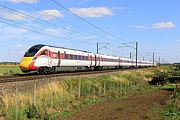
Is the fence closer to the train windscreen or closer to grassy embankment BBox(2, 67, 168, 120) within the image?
grassy embankment BBox(2, 67, 168, 120)

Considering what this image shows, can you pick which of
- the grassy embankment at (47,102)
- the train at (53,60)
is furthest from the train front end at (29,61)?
the grassy embankment at (47,102)

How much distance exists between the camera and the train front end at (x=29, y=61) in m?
33.3

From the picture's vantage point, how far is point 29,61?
1313 inches

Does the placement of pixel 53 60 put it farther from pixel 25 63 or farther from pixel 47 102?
pixel 47 102

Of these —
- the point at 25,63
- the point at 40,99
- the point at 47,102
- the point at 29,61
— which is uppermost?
the point at 29,61

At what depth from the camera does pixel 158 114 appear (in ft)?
59.4

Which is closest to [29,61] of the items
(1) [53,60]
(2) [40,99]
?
(1) [53,60]

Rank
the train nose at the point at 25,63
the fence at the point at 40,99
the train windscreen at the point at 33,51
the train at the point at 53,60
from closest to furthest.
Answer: the fence at the point at 40,99 < the train nose at the point at 25,63 < the train at the point at 53,60 < the train windscreen at the point at 33,51

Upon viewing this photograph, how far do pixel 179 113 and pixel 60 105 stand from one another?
21.3 ft

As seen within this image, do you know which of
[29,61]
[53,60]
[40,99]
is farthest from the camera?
[53,60]

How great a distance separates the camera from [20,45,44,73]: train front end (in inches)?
1310

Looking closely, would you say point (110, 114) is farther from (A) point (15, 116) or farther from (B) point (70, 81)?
(B) point (70, 81)

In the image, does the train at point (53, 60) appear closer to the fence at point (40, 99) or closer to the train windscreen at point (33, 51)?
the train windscreen at point (33, 51)

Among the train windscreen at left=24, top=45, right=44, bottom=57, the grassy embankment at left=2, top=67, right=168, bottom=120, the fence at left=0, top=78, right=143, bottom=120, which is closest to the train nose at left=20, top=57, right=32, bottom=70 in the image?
the train windscreen at left=24, top=45, right=44, bottom=57
